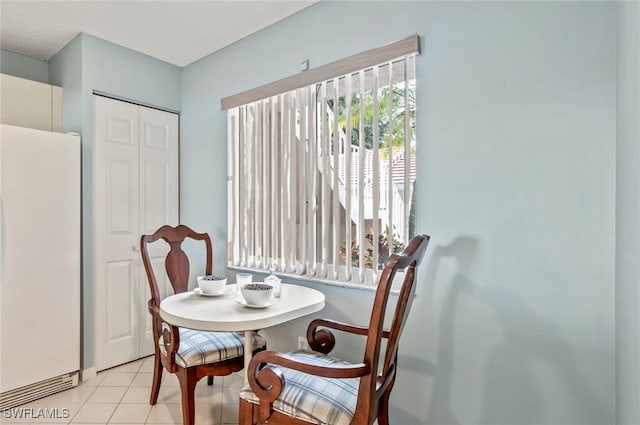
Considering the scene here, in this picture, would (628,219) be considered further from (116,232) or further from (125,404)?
(116,232)

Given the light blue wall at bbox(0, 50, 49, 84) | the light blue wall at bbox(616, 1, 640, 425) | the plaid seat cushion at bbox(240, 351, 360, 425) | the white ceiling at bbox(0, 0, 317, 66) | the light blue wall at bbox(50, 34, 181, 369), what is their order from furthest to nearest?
the light blue wall at bbox(0, 50, 49, 84)
the light blue wall at bbox(50, 34, 181, 369)
the white ceiling at bbox(0, 0, 317, 66)
the plaid seat cushion at bbox(240, 351, 360, 425)
the light blue wall at bbox(616, 1, 640, 425)

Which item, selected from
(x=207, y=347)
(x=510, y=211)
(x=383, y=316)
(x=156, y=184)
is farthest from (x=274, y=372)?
(x=156, y=184)

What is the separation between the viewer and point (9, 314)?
2.12 m

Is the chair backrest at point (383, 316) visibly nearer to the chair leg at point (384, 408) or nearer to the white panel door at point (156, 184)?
the chair leg at point (384, 408)

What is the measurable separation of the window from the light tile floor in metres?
0.88

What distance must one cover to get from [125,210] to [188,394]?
160 cm

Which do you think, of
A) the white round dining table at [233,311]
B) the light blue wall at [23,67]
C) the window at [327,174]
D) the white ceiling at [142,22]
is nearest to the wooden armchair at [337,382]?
the white round dining table at [233,311]

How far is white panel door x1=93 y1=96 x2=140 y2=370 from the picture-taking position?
260 centimetres

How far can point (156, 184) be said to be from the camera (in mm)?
2959

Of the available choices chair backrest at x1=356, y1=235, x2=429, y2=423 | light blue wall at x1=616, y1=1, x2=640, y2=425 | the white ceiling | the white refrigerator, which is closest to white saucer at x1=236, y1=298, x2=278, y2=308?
chair backrest at x1=356, y1=235, x2=429, y2=423

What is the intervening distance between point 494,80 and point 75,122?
276cm

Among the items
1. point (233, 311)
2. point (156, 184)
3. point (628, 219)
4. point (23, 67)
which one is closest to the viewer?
point (628, 219)

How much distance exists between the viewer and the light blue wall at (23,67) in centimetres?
271

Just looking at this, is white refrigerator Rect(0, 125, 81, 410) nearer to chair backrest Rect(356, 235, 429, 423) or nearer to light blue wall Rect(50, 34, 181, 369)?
light blue wall Rect(50, 34, 181, 369)
